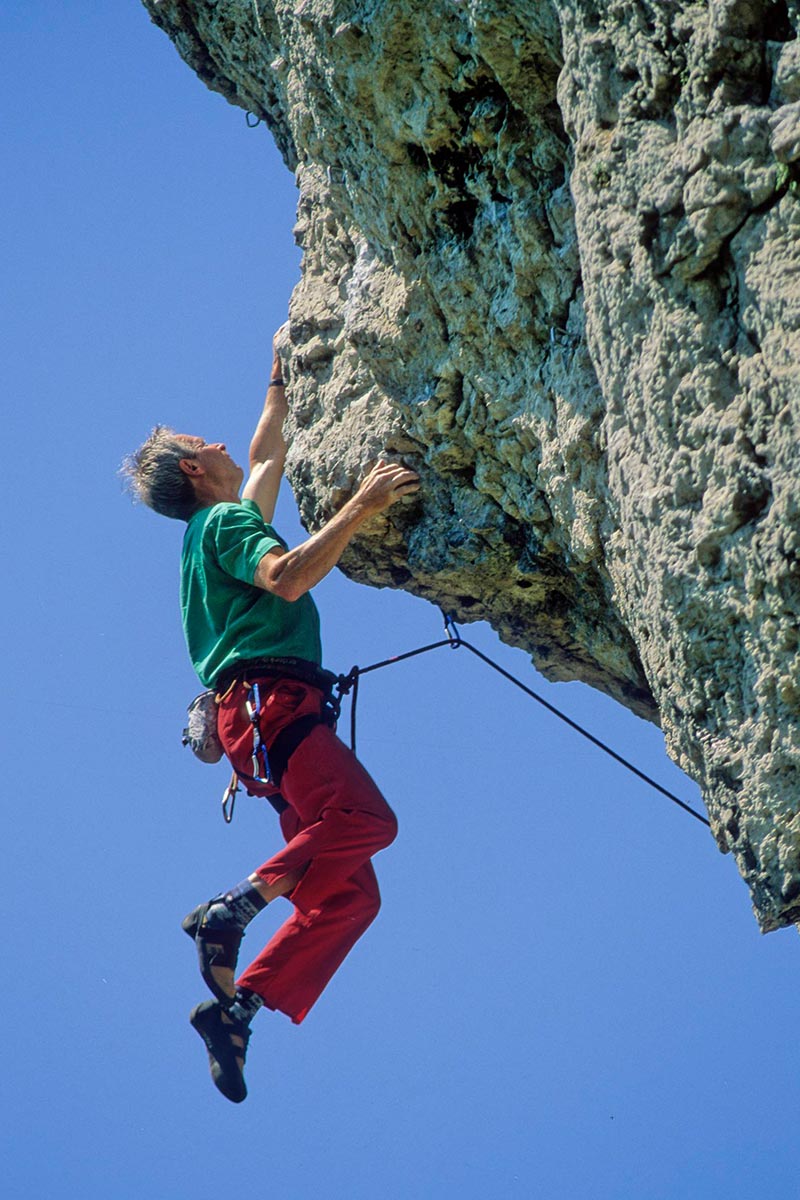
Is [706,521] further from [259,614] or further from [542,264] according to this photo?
[259,614]

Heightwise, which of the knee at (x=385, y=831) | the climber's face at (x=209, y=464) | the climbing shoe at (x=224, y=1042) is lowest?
the climbing shoe at (x=224, y=1042)

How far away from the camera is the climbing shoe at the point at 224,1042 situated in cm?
540

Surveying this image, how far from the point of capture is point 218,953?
5.42 metres

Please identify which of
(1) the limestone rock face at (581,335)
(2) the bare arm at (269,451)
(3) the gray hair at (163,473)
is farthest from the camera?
(2) the bare arm at (269,451)

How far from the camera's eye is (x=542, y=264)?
4.82m

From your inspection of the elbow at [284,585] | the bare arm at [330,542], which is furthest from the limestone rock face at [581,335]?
the elbow at [284,585]

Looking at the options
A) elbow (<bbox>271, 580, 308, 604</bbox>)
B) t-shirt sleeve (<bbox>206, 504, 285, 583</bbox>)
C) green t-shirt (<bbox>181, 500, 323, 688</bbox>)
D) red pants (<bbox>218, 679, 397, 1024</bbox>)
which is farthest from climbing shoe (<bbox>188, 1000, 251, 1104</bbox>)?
t-shirt sleeve (<bbox>206, 504, 285, 583</bbox>)

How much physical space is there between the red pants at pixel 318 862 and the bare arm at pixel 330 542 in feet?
1.79

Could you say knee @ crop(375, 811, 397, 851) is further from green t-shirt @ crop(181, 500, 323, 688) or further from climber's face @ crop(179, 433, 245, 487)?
climber's face @ crop(179, 433, 245, 487)

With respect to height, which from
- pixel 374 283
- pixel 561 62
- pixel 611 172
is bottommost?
pixel 611 172

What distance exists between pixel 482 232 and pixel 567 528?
1.13 meters

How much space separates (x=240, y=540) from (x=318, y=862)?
138cm

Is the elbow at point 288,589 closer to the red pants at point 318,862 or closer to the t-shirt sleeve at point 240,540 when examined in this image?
the t-shirt sleeve at point 240,540

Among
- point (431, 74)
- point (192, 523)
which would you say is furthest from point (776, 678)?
point (192, 523)
